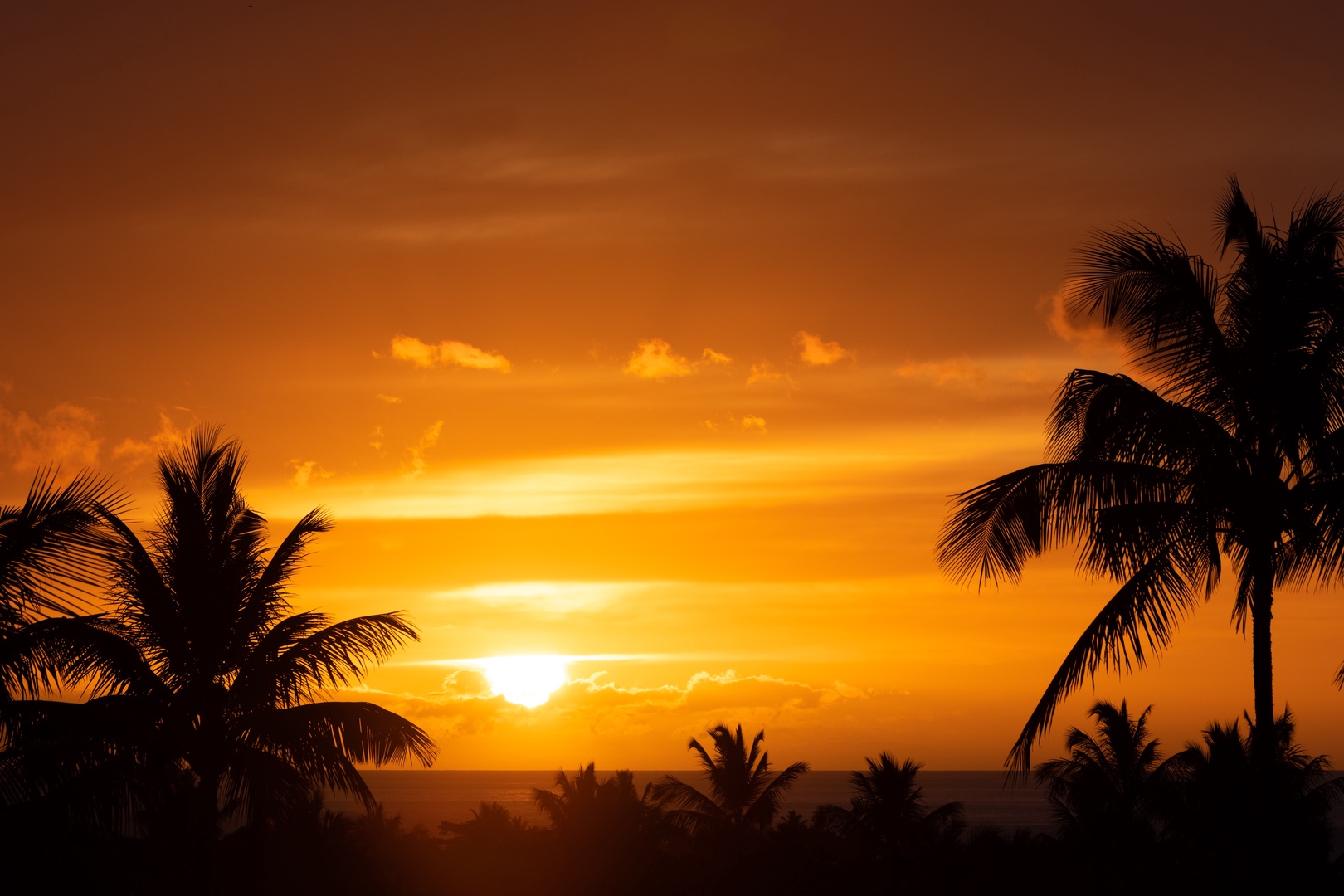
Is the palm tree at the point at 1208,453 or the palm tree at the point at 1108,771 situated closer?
the palm tree at the point at 1208,453

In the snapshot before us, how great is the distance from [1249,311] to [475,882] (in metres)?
22.7

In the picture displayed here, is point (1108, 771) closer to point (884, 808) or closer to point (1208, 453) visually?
point (884, 808)

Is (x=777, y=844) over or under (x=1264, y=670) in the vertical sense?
under

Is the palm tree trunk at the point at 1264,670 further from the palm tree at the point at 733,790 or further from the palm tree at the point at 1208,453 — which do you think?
the palm tree at the point at 733,790

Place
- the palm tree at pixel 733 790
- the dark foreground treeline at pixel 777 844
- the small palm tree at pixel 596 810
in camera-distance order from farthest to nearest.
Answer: the palm tree at pixel 733 790, the small palm tree at pixel 596 810, the dark foreground treeline at pixel 777 844

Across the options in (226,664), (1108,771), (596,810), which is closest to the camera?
(226,664)

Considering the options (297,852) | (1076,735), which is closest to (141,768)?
(297,852)

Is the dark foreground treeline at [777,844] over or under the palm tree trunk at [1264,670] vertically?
under

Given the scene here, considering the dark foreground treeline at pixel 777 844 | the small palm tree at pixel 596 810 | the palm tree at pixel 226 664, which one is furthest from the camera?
the small palm tree at pixel 596 810

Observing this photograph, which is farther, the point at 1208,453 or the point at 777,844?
the point at 777,844

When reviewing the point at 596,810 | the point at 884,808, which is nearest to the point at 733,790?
the point at 884,808

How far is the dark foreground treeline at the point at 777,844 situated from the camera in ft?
32.3

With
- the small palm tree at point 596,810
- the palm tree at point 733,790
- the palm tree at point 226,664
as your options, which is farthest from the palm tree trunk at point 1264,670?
the palm tree at point 733,790

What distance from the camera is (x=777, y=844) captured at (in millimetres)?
27312
